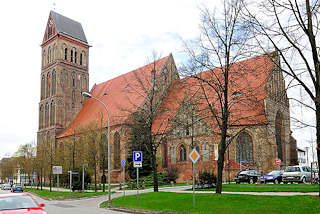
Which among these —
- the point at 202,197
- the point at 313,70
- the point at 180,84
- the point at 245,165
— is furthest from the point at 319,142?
the point at 245,165

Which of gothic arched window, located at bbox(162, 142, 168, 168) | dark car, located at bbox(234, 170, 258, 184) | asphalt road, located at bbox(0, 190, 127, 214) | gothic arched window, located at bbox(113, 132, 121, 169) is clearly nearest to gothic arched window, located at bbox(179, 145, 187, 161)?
gothic arched window, located at bbox(162, 142, 168, 168)

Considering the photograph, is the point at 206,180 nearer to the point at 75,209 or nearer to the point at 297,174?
the point at 297,174

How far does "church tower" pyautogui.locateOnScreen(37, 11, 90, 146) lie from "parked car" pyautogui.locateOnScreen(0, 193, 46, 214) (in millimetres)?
49971

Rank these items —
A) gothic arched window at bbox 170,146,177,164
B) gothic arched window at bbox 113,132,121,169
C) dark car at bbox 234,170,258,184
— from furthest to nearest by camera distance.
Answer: gothic arched window at bbox 113,132,121,169, gothic arched window at bbox 170,146,177,164, dark car at bbox 234,170,258,184

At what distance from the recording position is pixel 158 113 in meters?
25.6

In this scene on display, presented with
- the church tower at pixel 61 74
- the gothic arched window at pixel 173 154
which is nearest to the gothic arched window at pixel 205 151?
the gothic arched window at pixel 173 154

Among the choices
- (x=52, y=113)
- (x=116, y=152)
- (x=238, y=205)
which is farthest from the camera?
(x=52, y=113)

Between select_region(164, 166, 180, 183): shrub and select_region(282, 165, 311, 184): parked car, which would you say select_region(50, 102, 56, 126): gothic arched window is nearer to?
select_region(164, 166, 180, 183): shrub

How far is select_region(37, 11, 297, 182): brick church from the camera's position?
18109mm

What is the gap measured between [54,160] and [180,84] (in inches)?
1130

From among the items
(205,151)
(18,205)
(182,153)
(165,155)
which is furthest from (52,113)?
(18,205)

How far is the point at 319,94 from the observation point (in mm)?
13156

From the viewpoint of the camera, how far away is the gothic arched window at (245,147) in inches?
1478

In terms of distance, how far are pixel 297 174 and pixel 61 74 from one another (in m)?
45.0
